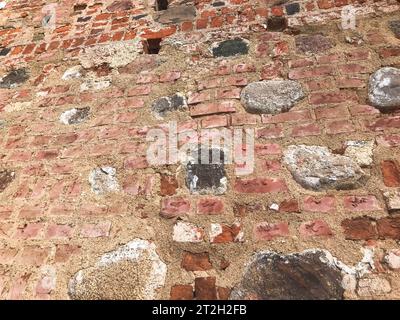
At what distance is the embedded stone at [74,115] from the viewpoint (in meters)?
1.75

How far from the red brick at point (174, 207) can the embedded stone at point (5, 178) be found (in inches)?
27.7

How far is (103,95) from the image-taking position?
1.81 metres

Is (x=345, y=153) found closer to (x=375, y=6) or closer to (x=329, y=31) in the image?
(x=329, y=31)

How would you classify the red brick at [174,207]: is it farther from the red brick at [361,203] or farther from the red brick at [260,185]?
the red brick at [361,203]

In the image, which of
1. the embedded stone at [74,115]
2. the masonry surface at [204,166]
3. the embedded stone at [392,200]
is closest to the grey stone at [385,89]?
the masonry surface at [204,166]

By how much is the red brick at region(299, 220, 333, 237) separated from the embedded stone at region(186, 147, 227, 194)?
0.31 metres

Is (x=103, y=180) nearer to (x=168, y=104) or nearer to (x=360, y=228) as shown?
(x=168, y=104)

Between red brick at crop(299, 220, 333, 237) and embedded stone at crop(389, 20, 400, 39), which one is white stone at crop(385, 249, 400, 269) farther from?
embedded stone at crop(389, 20, 400, 39)

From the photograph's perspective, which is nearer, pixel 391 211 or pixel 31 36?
pixel 391 211

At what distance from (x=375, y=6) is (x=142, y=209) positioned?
1.46 m

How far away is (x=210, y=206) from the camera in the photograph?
1343mm

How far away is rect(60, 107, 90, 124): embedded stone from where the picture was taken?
5.73 feet

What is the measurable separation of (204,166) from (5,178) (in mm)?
865

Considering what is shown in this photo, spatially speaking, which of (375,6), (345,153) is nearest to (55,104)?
(345,153)
